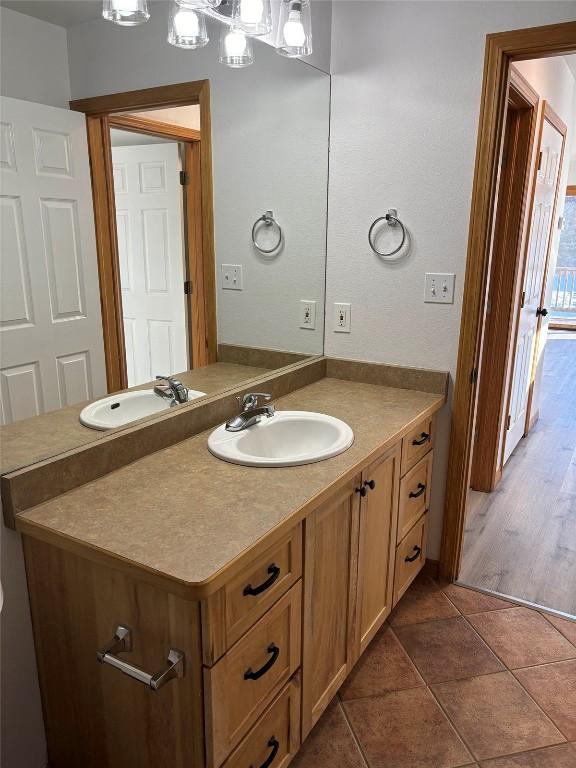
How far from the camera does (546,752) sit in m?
1.69

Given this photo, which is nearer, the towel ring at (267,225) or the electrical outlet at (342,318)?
the towel ring at (267,225)

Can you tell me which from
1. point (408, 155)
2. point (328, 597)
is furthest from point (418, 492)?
point (408, 155)

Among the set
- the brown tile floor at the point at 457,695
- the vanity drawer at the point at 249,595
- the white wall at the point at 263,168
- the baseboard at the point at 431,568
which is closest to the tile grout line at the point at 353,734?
the brown tile floor at the point at 457,695

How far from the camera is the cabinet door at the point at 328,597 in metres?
1.51

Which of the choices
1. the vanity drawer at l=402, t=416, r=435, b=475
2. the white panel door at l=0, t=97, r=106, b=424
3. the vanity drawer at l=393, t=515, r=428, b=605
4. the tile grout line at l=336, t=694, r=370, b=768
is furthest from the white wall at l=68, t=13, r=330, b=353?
the tile grout line at l=336, t=694, r=370, b=768

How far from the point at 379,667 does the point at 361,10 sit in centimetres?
232

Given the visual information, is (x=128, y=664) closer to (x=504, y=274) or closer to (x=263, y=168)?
(x=263, y=168)

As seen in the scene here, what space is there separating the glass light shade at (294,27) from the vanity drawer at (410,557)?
5.71ft

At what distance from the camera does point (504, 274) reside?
309 cm

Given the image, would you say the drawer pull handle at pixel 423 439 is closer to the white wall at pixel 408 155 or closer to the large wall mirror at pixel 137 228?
the white wall at pixel 408 155

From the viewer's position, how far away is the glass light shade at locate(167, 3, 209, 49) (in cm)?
160

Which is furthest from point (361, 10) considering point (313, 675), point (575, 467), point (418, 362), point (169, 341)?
point (575, 467)

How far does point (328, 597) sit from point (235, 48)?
→ 1664 millimetres

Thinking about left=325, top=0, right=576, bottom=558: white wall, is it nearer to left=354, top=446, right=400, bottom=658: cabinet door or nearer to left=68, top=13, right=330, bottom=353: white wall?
left=68, top=13, right=330, bottom=353: white wall
